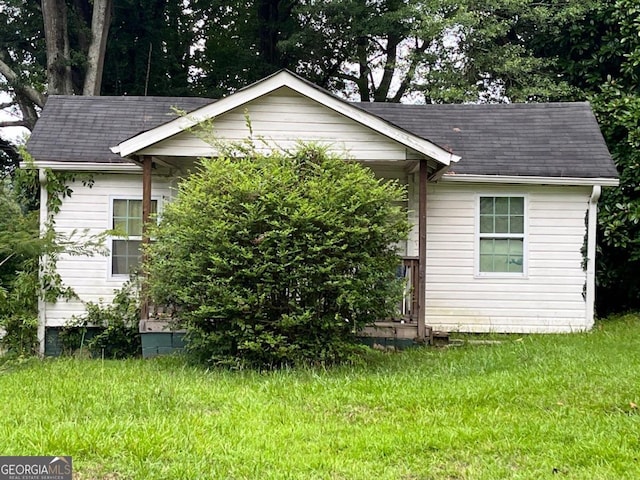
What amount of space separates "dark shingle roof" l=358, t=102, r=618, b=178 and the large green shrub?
3.65 meters

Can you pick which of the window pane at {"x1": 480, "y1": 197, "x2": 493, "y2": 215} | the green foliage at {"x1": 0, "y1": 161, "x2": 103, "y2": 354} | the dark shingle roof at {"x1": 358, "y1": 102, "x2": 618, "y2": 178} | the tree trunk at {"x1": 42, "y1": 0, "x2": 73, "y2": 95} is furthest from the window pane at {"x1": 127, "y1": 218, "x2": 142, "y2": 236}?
the tree trunk at {"x1": 42, "y1": 0, "x2": 73, "y2": 95}

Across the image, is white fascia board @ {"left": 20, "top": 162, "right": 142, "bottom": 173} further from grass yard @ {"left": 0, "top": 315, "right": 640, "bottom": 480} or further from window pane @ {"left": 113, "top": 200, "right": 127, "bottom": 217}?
grass yard @ {"left": 0, "top": 315, "right": 640, "bottom": 480}

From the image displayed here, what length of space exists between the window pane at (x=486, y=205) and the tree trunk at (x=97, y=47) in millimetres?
13054

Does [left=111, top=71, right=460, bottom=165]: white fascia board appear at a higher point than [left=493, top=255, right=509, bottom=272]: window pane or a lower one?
higher

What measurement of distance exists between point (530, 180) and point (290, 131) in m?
4.02

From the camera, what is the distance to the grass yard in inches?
149

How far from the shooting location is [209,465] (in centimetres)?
375

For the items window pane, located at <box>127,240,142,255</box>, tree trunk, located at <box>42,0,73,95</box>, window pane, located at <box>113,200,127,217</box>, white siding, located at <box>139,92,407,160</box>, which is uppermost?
tree trunk, located at <box>42,0,73,95</box>

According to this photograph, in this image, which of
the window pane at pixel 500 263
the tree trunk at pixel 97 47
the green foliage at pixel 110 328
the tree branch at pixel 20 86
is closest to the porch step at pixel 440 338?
the window pane at pixel 500 263

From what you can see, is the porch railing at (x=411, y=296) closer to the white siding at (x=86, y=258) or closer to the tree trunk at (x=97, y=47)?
the white siding at (x=86, y=258)

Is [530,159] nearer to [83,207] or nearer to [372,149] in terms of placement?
[372,149]

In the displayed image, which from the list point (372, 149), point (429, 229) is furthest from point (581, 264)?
point (372, 149)

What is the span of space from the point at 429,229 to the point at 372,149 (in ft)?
6.91

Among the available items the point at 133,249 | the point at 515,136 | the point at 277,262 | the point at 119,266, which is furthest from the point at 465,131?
the point at 119,266
